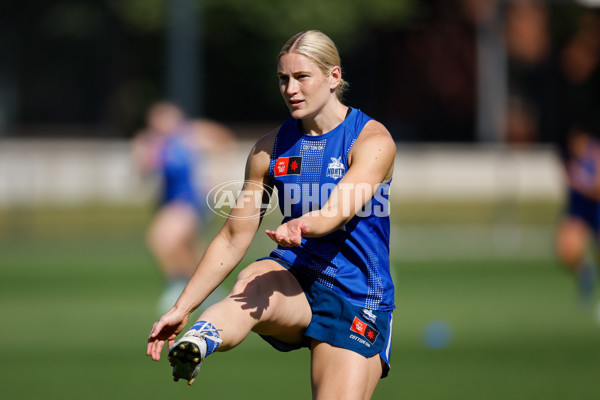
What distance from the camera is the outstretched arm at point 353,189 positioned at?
4242mm

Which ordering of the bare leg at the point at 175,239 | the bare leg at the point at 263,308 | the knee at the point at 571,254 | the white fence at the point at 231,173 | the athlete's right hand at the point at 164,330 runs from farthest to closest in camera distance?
1. the white fence at the point at 231,173
2. the bare leg at the point at 175,239
3. the knee at the point at 571,254
4. the athlete's right hand at the point at 164,330
5. the bare leg at the point at 263,308

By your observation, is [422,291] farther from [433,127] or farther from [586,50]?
[433,127]

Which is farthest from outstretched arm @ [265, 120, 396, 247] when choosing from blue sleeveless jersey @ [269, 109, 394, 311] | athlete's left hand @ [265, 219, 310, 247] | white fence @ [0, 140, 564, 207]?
white fence @ [0, 140, 564, 207]

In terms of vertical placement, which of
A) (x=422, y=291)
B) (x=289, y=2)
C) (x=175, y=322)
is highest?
(x=289, y=2)

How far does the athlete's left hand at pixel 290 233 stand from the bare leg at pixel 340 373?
830mm

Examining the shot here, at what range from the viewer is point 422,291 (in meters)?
14.4

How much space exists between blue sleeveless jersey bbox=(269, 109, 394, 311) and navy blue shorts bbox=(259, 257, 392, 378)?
0.04 m

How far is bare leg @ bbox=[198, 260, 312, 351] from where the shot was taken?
454cm

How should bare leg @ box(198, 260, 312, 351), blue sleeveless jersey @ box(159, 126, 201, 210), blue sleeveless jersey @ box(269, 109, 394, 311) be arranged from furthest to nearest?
blue sleeveless jersey @ box(159, 126, 201, 210), blue sleeveless jersey @ box(269, 109, 394, 311), bare leg @ box(198, 260, 312, 351)

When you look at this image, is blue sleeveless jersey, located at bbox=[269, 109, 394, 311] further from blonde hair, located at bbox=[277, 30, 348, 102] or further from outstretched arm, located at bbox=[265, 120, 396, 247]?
blonde hair, located at bbox=[277, 30, 348, 102]

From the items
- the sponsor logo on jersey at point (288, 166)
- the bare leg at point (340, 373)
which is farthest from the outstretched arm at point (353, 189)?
the bare leg at point (340, 373)

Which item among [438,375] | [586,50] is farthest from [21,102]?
[438,375]

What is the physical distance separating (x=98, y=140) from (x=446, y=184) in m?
11.7

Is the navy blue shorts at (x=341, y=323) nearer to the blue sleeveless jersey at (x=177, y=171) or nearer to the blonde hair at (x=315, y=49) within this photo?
the blonde hair at (x=315, y=49)
